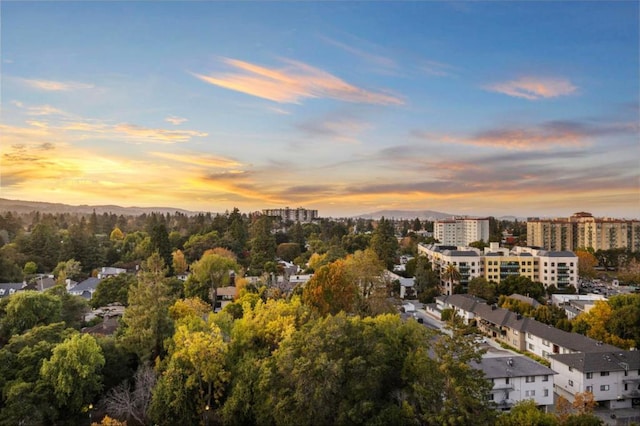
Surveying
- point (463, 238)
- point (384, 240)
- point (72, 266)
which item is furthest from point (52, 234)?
point (463, 238)

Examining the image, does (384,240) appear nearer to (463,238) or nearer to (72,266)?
(72,266)

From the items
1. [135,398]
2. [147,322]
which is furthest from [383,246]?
[135,398]

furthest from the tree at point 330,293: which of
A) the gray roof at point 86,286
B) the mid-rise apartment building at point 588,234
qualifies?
the mid-rise apartment building at point 588,234

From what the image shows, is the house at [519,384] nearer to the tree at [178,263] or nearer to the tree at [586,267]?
the tree at [178,263]

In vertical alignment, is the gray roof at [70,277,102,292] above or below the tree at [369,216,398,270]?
below

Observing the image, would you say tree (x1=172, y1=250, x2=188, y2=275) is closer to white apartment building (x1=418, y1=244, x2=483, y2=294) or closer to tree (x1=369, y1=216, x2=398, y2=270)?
tree (x1=369, y1=216, x2=398, y2=270)

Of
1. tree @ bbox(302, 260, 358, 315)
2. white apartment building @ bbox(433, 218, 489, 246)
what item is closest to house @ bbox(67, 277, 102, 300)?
tree @ bbox(302, 260, 358, 315)
